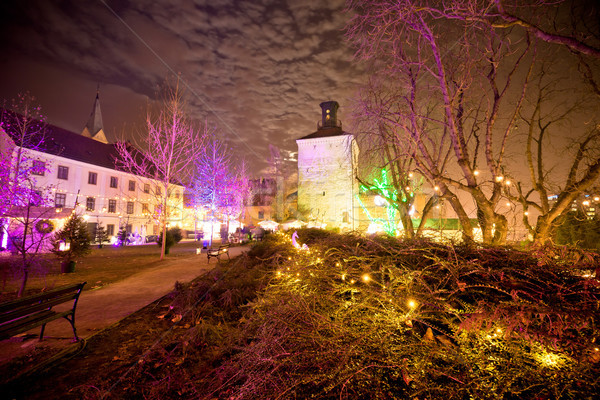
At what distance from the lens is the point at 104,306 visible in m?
6.17

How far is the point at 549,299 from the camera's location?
6.39 ft

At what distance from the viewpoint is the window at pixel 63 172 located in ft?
88.2

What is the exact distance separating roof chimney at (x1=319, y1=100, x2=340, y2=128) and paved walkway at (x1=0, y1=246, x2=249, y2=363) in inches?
1367

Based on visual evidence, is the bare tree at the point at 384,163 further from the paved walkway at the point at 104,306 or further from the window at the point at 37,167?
the window at the point at 37,167

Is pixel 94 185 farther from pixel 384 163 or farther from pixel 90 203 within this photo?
pixel 384 163

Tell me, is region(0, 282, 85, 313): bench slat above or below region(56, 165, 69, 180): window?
below

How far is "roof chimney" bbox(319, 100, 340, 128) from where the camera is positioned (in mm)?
39781

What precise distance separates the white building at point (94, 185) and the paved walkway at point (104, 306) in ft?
56.5

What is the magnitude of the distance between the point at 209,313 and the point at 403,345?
4021 millimetres

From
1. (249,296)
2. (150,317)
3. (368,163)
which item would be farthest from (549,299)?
(368,163)

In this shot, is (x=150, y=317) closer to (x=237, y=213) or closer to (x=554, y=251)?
(x=554, y=251)

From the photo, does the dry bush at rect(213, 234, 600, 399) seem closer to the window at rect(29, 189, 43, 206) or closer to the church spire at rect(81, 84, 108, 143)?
the window at rect(29, 189, 43, 206)

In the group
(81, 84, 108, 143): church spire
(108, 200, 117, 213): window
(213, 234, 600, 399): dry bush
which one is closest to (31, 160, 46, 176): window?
(213, 234, 600, 399): dry bush

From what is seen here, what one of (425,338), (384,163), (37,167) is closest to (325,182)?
(384,163)
